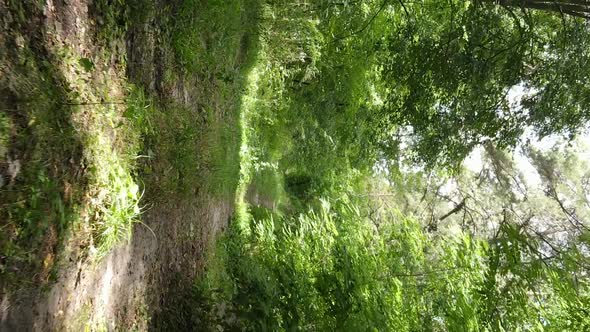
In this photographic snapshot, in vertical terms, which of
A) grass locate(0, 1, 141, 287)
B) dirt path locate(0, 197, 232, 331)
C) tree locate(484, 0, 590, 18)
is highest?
tree locate(484, 0, 590, 18)

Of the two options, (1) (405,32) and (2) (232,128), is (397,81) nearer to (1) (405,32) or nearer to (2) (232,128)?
(1) (405,32)

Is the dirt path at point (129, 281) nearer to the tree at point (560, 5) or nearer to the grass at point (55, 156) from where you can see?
the grass at point (55, 156)

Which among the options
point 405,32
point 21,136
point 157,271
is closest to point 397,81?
point 405,32

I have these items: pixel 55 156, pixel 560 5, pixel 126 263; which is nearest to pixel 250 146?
pixel 126 263

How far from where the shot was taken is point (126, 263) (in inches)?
173

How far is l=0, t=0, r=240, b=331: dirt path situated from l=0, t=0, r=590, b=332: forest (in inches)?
0.8

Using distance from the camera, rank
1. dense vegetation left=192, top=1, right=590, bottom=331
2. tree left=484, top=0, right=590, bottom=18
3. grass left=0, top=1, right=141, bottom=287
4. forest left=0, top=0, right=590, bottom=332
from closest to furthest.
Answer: grass left=0, top=1, right=141, bottom=287 < forest left=0, top=0, right=590, bottom=332 < dense vegetation left=192, top=1, right=590, bottom=331 < tree left=484, top=0, right=590, bottom=18

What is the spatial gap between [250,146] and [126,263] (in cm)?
473

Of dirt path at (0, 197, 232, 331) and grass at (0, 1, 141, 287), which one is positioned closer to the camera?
grass at (0, 1, 141, 287)

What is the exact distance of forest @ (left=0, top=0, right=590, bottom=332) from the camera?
10.2ft

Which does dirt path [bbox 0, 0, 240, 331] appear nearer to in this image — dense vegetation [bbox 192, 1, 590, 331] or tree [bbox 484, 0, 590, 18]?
dense vegetation [bbox 192, 1, 590, 331]

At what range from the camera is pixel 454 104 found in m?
6.36

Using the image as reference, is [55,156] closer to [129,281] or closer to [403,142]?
[129,281]

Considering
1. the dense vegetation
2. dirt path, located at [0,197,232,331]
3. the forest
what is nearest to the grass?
the forest
